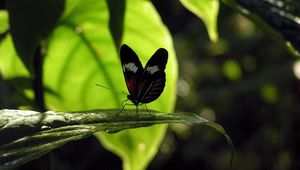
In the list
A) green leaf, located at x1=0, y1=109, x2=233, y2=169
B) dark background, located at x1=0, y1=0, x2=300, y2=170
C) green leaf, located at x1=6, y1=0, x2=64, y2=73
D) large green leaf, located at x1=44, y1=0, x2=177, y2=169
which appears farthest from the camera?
dark background, located at x1=0, y1=0, x2=300, y2=170

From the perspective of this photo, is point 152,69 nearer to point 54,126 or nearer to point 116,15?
point 116,15

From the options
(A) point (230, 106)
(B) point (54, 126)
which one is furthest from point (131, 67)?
(A) point (230, 106)

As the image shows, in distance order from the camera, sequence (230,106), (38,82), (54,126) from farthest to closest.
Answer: (230,106), (38,82), (54,126)

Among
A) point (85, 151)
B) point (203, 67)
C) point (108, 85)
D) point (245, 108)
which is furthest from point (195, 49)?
point (108, 85)

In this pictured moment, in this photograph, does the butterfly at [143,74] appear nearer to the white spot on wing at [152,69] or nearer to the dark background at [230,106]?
the white spot on wing at [152,69]

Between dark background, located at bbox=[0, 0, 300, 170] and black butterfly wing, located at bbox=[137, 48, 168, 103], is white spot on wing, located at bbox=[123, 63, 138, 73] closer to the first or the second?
black butterfly wing, located at bbox=[137, 48, 168, 103]

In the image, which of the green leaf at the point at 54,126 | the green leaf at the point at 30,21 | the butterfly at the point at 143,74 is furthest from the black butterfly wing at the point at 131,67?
the green leaf at the point at 54,126

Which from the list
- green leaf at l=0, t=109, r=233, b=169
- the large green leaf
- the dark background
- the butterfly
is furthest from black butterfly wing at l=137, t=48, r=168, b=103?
the dark background
